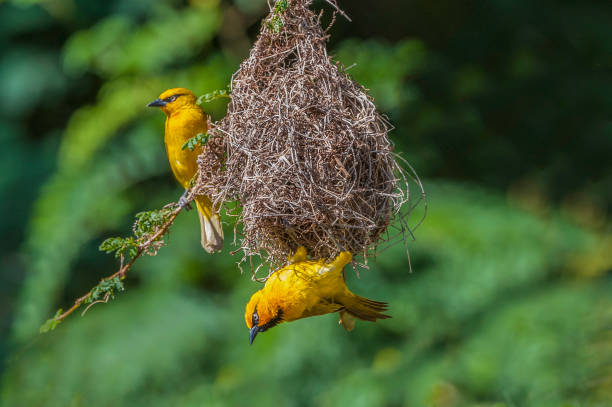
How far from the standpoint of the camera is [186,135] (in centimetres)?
288

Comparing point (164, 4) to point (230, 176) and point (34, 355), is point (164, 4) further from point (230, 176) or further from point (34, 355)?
point (230, 176)

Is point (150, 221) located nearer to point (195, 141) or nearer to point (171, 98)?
point (195, 141)

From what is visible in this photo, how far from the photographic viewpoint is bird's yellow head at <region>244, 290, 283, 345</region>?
7.87 ft

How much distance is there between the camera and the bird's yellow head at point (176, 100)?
2908 mm

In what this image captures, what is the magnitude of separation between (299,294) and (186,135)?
87 centimetres

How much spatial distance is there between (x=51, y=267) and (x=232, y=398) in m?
1.47

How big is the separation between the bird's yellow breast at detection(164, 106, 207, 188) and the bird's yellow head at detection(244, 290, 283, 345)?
75cm

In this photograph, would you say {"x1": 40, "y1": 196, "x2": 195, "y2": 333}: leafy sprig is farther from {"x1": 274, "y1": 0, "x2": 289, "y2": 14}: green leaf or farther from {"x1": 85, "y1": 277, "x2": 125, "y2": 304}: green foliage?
{"x1": 274, "y1": 0, "x2": 289, "y2": 14}: green leaf

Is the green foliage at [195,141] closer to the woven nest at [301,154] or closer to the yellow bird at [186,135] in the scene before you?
the woven nest at [301,154]

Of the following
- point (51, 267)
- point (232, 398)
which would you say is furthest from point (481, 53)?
point (51, 267)

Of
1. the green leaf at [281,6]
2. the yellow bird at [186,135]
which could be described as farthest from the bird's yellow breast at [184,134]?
the green leaf at [281,6]

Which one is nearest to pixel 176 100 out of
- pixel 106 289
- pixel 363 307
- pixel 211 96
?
pixel 211 96

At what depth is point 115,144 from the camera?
475 centimetres

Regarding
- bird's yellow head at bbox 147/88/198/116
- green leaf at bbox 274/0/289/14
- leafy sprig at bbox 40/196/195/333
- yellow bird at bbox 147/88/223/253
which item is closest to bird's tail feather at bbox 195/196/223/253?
yellow bird at bbox 147/88/223/253
